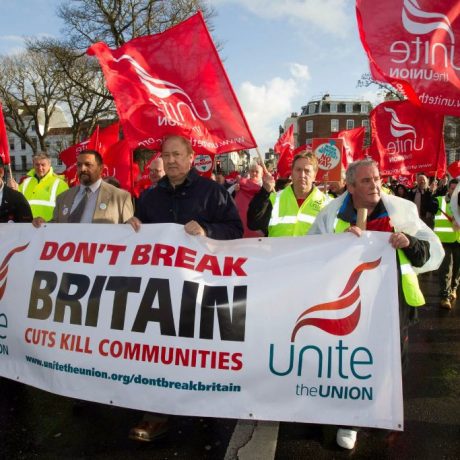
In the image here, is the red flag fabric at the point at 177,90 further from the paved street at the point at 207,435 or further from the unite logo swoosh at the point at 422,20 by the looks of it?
the paved street at the point at 207,435

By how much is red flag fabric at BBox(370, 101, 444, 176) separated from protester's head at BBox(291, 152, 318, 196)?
317cm

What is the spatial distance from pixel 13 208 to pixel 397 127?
588 centimetres

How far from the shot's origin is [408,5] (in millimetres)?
3393

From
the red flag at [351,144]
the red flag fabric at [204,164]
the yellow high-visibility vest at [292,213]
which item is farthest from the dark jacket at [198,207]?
the red flag fabric at [204,164]

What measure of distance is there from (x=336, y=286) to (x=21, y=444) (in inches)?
90.6

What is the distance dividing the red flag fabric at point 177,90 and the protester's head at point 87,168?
19.2 inches

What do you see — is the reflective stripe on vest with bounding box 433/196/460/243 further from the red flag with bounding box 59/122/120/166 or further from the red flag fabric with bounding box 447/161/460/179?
the red flag with bounding box 59/122/120/166

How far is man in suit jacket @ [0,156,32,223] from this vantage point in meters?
4.63

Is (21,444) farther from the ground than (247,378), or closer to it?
closer to it

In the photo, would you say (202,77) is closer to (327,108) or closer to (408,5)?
(408,5)

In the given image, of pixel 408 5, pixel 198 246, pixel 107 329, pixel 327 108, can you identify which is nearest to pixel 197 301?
pixel 198 246

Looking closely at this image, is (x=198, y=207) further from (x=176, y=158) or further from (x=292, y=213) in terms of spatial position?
(x=292, y=213)

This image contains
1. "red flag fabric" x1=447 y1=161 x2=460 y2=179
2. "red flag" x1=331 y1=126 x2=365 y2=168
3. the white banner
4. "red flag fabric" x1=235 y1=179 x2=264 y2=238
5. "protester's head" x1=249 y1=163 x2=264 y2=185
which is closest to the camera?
the white banner

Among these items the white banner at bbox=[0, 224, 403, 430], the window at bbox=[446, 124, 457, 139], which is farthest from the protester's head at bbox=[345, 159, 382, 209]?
the window at bbox=[446, 124, 457, 139]
